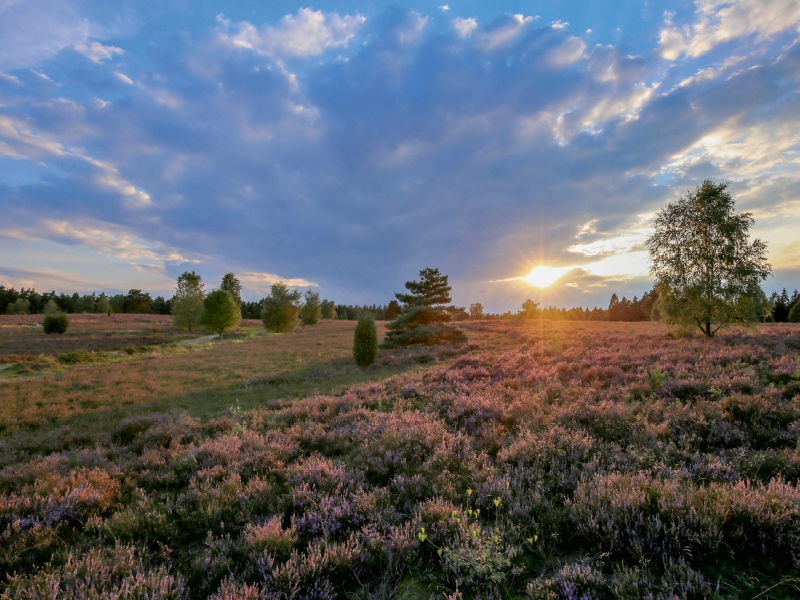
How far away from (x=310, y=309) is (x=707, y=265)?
76071 millimetres

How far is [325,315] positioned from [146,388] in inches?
4122

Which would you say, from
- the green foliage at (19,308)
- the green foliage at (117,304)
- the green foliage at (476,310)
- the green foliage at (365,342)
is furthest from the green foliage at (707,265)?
the green foliage at (117,304)

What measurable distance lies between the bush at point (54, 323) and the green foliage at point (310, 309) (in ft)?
143

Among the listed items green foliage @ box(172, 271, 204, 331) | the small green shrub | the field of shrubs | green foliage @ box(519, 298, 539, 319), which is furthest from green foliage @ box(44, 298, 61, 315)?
green foliage @ box(519, 298, 539, 319)

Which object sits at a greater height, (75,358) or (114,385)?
(114,385)

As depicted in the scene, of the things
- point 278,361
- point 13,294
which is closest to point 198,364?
point 278,361

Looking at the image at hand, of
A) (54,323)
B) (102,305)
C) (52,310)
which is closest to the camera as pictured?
(54,323)

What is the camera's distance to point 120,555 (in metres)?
3.50

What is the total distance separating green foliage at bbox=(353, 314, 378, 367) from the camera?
21453 millimetres

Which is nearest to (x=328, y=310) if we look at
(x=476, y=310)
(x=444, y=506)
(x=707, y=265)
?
(x=476, y=310)

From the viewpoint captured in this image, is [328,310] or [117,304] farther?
[328,310]

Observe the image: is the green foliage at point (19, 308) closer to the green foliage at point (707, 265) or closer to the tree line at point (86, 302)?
the tree line at point (86, 302)

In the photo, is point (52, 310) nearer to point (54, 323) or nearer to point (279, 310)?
point (54, 323)

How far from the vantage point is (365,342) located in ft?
70.4
